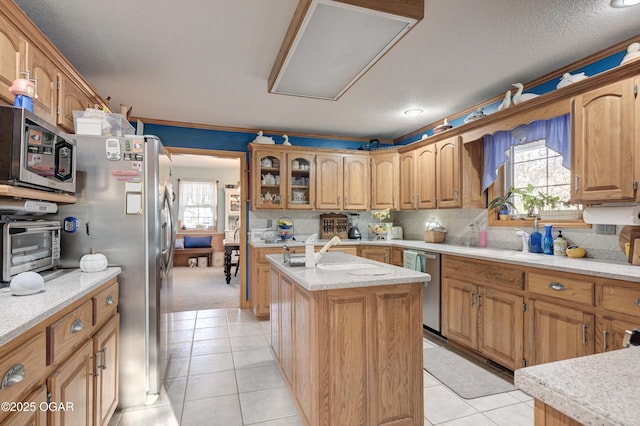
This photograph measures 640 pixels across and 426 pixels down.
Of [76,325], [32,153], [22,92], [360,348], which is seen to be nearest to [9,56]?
[22,92]

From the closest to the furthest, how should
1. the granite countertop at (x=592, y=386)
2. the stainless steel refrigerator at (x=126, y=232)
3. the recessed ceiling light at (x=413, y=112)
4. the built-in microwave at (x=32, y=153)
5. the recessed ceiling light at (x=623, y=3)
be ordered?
the granite countertop at (x=592, y=386) < the built-in microwave at (x=32, y=153) < the recessed ceiling light at (x=623, y=3) < the stainless steel refrigerator at (x=126, y=232) < the recessed ceiling light at (x=413, y=112)

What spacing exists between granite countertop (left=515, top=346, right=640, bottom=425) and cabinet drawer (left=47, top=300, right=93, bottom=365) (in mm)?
1618

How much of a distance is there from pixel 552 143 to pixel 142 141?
10.9 ft

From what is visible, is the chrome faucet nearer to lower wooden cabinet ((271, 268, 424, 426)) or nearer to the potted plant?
the potted plant

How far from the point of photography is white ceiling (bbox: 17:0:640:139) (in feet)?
6.60

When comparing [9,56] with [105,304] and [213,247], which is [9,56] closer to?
[105,304]

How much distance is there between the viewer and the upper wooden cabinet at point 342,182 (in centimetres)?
470

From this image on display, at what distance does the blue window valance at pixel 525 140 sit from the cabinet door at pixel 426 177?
24.1 inches

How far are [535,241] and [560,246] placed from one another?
0.24 m

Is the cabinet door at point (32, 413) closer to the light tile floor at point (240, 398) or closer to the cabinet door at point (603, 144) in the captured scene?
the light tile floor at point (240, 398)

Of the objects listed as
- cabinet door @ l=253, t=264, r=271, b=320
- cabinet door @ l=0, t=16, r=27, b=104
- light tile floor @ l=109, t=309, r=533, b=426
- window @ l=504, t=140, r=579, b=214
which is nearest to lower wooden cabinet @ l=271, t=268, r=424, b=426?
light tile floor @ l=109, t=309, r=533, b=426

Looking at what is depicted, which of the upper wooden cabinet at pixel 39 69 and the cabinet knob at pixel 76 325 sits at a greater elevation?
the upper wooden cabinet at pixel 39 69

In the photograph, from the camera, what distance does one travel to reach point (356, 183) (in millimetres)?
4855

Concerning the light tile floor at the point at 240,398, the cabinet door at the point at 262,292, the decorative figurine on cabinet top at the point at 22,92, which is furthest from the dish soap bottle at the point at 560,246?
the decorative figurine on cabinet top at the point at 22,92
